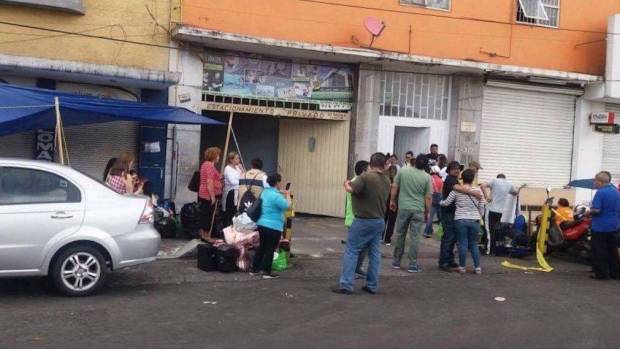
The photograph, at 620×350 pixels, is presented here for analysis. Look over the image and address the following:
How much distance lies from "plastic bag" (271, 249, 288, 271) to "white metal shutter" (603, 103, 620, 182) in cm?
1190

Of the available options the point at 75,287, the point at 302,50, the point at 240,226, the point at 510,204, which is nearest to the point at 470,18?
the point at 302,50

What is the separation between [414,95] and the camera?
16625mm

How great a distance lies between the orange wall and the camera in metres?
14.6

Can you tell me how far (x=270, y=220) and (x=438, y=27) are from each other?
8.78 m

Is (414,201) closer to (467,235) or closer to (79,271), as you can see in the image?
(467,235)

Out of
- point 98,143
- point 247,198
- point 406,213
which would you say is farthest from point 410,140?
point 98,143

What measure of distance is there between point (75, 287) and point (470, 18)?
12.0m

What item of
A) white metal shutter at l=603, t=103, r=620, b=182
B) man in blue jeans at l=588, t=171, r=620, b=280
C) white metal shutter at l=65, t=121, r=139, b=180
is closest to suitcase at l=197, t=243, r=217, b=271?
white metal shutter at l=65, t=121, r=139, b=180

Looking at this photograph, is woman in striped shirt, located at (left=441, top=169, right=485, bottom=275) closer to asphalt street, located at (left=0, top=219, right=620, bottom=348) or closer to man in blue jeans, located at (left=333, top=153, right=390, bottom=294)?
asphalt street, located at (left=0, top=219, right=620, bottom=348)

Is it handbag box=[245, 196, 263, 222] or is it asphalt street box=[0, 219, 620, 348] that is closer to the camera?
asphalt street box=[0, 219, 620, 348]

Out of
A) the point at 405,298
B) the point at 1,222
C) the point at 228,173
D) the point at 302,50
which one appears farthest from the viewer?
the point at 302,50

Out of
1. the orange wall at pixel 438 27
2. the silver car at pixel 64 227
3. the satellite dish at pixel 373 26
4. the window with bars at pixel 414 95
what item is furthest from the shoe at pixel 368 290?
the window with bars at pixel 414 95

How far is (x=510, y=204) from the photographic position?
1262 centimetres

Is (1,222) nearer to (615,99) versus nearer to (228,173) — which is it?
(228,173)
